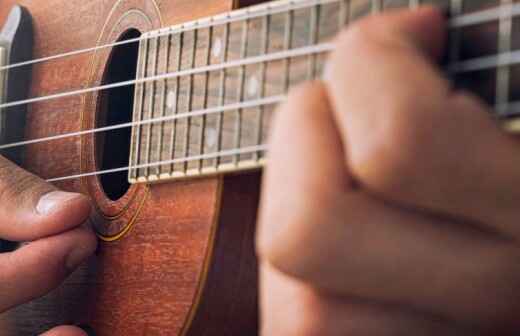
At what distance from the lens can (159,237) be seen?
0.83 metres

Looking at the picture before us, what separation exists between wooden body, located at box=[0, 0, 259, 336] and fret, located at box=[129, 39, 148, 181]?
0.09 feet

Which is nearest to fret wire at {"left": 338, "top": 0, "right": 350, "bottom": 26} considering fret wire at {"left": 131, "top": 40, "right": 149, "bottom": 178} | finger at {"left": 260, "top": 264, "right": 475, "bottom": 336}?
finger at {"left": 260, "top": 264, "right": 475, "bottom": 336}

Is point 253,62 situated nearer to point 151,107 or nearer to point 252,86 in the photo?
point 252,86

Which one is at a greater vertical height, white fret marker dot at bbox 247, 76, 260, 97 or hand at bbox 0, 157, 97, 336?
white fret marker dot at bbox 247, 76, 260, 97

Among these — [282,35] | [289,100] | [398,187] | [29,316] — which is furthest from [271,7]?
[29,316]

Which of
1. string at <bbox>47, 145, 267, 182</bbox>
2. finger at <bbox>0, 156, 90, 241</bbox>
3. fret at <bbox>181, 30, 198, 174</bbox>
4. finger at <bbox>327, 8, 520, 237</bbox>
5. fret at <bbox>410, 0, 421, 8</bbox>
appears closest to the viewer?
finger at <bbox>327, 8, 520, 237</bbox>

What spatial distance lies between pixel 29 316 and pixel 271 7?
590 mm

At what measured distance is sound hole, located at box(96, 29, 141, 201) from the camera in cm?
95

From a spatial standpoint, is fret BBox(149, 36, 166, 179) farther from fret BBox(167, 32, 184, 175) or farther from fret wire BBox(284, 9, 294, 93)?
fret wire BBox(284, 9, 294, 93)

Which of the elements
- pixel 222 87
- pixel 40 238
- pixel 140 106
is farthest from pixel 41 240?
pixel 222 87

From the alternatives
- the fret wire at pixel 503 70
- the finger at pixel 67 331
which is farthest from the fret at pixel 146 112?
the fret wire at pixel 503 70

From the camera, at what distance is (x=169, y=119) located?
0.80m

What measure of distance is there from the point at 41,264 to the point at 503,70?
62 cm

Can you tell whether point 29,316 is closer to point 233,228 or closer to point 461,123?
point 233,228
